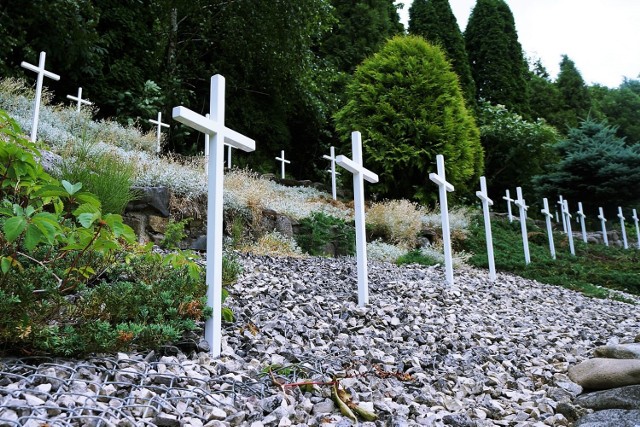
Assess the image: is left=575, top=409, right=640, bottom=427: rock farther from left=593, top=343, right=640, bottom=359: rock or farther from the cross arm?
the cross arm

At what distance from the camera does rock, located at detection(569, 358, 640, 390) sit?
2.49 meters

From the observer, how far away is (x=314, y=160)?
15.9 meters

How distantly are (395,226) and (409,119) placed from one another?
3185mm

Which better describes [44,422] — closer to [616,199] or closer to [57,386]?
[57,386]

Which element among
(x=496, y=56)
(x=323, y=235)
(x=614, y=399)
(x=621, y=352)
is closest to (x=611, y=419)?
(x=614, y=399)

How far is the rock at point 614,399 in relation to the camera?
231 centimetres

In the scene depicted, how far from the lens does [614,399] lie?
234 cm

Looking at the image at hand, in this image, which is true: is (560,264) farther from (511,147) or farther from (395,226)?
(511,147)

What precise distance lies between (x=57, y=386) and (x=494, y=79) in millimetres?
23083

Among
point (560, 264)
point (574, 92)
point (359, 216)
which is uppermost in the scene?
point (574, 92)

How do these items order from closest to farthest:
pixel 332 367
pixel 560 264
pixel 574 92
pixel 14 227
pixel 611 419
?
pixel 14 227, pixel 611 419, pixel 332 367, pixel 560 264, pixel 574 92

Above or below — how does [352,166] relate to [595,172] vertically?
below

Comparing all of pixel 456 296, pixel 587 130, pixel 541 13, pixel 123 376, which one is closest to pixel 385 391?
pixel 123 376

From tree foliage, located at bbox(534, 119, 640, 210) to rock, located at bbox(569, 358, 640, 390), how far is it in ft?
48.3
